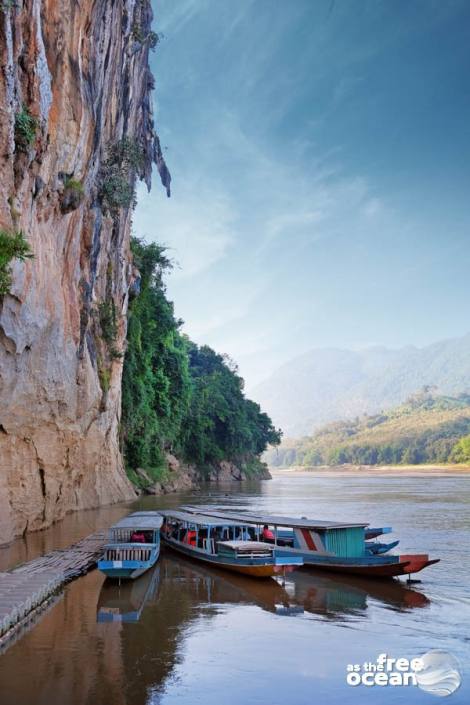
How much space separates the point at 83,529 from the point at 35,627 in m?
12.9

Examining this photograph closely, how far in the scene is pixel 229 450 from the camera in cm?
7844

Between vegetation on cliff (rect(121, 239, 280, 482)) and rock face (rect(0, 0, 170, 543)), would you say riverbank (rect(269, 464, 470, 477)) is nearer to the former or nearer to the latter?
vegetation on cliff (rect(121, 239, 280, 482))

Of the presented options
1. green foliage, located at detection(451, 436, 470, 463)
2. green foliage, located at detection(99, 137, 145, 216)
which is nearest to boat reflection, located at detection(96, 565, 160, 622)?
green foliage, located at detection(99, 137, 145, 216)

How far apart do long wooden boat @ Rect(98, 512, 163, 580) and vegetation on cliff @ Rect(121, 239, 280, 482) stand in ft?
81.1

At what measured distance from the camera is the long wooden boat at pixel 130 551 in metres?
14.6

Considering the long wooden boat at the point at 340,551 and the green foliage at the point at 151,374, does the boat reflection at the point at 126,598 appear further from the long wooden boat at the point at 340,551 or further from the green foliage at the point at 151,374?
the green foliage at the point at 151,374

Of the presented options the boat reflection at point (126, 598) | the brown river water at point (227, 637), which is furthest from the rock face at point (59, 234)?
the boat reflection at point (126, 598)

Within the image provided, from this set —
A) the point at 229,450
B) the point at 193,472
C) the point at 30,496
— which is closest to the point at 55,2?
the point at 30,496

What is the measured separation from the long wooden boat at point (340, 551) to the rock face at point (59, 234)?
27.4 ft

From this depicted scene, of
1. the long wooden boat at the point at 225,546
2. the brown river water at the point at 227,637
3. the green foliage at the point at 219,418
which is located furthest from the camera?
the green foliage at the point at 219,418

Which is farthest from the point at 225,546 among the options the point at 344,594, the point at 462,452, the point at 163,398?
the point at 462,452

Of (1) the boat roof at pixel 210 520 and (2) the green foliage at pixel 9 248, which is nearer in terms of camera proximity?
(2) the green foliage at pixel 9 248

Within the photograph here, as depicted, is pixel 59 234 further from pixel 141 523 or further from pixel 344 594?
pixel 344 594

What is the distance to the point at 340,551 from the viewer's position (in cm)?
1698
